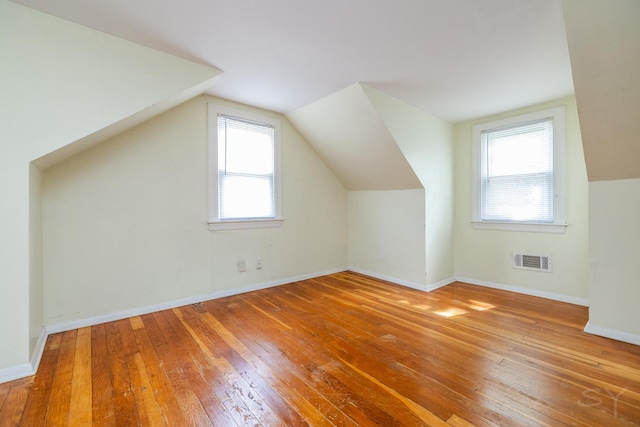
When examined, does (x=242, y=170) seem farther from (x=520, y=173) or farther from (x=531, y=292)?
(x=531, y=292)

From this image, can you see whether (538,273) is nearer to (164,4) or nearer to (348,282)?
(348,282)

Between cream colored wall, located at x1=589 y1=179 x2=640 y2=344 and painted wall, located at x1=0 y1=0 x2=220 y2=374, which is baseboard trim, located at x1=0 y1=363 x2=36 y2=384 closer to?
painted wall, located at x1=0 y1=0 x2=220 y2=374

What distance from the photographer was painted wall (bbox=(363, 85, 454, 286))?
10.7ft

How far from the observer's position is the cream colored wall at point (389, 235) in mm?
3744

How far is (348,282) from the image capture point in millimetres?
4035

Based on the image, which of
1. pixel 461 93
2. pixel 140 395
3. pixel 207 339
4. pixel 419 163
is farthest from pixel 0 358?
pixel 461 93

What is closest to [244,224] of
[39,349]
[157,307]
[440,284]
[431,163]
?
[157,307]

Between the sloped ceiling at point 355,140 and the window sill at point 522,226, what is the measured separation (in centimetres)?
111

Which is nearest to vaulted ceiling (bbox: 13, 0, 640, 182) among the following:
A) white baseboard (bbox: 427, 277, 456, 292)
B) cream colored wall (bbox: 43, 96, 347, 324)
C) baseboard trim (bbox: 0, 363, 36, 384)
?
cream colored wall (bbox: 43, 96, 347, 324)

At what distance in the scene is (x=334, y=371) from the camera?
1.86 meters

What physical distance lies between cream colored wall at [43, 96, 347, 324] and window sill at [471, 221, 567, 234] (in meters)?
2.83

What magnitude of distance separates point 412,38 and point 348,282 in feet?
10.0

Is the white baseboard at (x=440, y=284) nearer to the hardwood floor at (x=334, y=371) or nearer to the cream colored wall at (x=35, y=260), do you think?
the hardwood floor at (x=334, y=371)

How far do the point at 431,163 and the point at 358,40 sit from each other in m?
2.14
